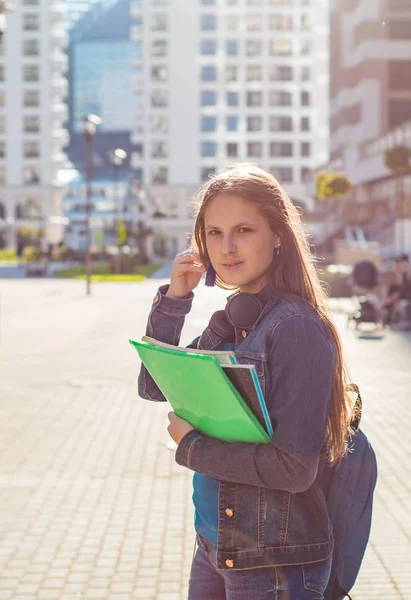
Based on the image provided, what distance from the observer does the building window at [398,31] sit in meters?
72.1

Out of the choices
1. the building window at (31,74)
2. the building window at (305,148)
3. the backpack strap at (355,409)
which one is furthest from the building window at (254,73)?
the backpack strap at (355,409)

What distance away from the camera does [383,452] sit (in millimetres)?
8977

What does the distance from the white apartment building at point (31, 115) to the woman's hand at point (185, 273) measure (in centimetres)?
10340

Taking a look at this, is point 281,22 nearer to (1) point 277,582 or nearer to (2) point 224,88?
(2) point 224,88

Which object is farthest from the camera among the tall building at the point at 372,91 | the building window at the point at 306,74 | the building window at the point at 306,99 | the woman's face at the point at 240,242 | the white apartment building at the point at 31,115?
the building window at the point at 306,74

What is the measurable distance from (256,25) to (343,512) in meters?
108

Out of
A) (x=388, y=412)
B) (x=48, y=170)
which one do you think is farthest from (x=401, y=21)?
(x=388, y=412)

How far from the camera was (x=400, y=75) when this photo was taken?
7300 centimetres

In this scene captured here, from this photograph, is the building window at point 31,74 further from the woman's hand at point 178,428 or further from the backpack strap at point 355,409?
the woman's hand at point 178,428

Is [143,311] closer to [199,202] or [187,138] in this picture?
[199,202]

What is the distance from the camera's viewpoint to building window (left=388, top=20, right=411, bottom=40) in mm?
72062

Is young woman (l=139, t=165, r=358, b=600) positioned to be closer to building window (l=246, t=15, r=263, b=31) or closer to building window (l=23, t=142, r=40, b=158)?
building window (l=23, t=142, r=40, b=158)

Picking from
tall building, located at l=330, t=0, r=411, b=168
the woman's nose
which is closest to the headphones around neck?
the woman's nose

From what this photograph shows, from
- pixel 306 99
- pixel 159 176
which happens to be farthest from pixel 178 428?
pixel 306 99
